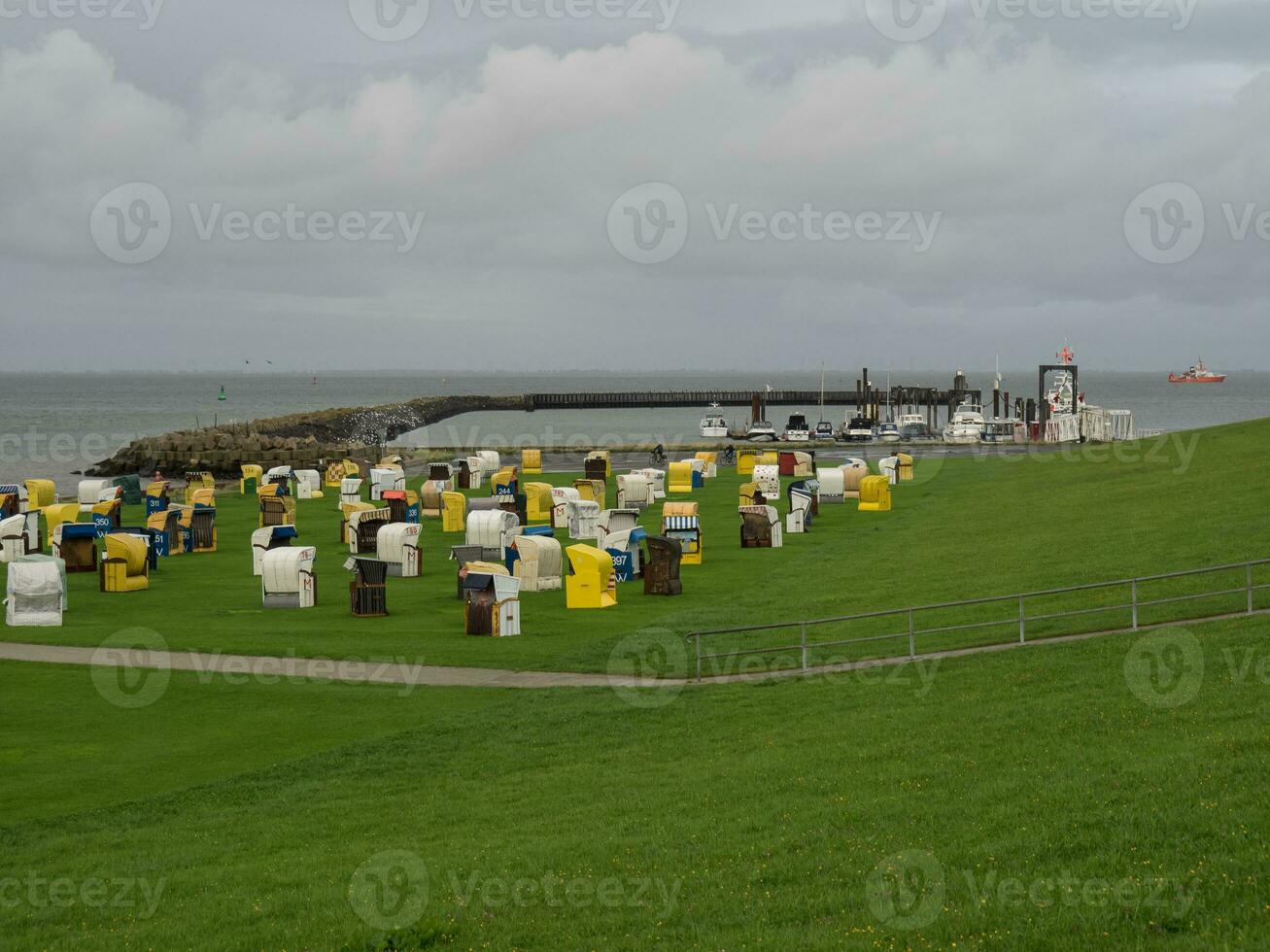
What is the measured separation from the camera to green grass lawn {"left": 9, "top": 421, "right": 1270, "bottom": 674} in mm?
25859

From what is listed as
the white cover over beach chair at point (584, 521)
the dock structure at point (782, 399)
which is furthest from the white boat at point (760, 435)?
the white cover over beach chair at point (584, 521)

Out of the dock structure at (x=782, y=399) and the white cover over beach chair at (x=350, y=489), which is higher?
the dock structure at (x=782, y=399)

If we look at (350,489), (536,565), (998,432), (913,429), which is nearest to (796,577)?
(536,565)

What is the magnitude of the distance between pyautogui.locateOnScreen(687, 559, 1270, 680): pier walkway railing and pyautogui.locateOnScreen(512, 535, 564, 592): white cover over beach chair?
802cm

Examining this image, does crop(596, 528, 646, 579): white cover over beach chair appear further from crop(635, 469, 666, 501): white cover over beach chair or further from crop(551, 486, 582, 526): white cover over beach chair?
crop(635, 469, 666, 501): white cover over beach chair

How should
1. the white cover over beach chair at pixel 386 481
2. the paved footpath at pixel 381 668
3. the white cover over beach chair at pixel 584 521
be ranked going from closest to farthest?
1. the paved footpath at pixel 381 668
2. the white cover over beach chair at pixel 584 521
3. the white cover over beach chair at pixel 386 481

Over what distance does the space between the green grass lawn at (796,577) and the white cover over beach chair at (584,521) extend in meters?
3.79

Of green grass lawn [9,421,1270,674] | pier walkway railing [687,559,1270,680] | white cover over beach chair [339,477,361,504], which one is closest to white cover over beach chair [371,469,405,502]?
white cover over beach chair [339,477,361,504]

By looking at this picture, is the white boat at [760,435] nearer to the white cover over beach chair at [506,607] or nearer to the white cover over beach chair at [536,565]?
the white cover over beach chair at [536,565]

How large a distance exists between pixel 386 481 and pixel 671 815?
1772 inches

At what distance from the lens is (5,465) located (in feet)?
298

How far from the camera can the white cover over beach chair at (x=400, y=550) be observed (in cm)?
3622

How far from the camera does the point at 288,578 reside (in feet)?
103

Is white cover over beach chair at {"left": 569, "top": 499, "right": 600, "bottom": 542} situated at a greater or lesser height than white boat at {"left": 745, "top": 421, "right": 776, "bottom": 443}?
lesser
